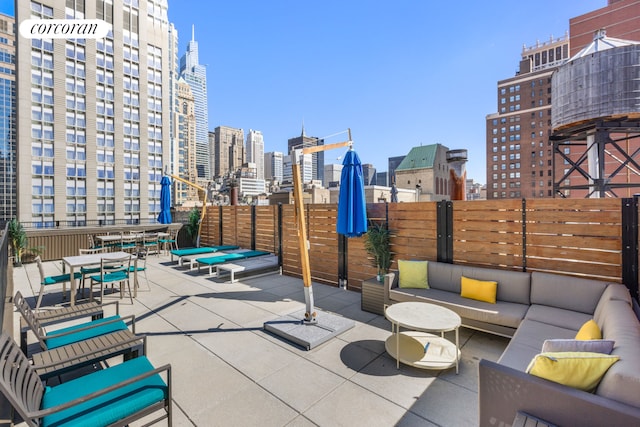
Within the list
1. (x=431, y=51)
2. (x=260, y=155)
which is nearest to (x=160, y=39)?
(x=431, y=51)

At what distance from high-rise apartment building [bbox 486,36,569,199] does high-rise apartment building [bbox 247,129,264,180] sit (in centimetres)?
11535

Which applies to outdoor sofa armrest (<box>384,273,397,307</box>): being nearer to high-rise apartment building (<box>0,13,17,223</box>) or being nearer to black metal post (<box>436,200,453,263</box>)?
black metal post (<box>436,200,453,263</box>)

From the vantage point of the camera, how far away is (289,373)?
125 inches

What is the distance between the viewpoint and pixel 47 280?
17.3 feet

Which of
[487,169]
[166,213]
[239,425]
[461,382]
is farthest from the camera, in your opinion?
[487,169]

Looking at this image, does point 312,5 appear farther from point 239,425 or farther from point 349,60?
point 239,425

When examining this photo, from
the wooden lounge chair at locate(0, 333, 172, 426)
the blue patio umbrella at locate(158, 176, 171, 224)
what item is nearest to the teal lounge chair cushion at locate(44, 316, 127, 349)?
the wooden lounge chair at locate(0, 333, 172, 426)

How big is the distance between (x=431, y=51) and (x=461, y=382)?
33.2 ft

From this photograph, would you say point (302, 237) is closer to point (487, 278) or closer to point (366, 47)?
point (487, 278)

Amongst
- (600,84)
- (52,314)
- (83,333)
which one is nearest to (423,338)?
(83,333)

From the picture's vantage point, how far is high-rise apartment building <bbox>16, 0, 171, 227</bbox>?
25.0 metres

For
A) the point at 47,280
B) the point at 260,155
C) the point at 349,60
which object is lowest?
the point at 47,280

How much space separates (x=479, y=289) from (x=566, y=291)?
1.04m

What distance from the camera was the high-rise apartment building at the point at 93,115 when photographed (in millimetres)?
25031
